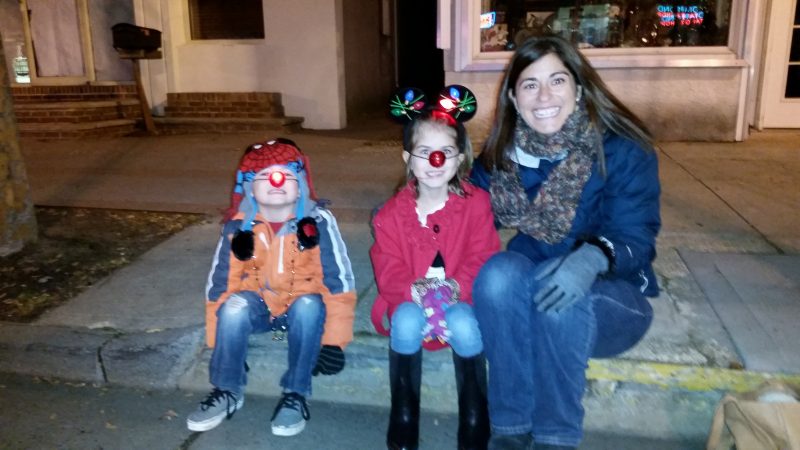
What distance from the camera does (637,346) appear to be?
107 inches

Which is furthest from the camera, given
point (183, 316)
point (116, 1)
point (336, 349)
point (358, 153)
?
point (116, 1)

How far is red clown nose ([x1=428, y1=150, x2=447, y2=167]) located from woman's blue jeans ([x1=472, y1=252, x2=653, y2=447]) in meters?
0.43

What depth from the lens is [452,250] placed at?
2.65m

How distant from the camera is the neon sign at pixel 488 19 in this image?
7.32 m

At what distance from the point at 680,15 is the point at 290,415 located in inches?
252

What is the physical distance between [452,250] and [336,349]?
653mm

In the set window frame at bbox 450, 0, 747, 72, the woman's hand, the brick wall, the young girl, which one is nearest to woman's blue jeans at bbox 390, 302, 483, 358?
the young girl

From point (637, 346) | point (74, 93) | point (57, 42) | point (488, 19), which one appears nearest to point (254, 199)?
point (637, 346)

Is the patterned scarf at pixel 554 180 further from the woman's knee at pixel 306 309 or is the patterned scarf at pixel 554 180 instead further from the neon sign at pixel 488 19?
the neon sign at pixel 488 19

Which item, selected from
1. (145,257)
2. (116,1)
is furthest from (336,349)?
(116,1)

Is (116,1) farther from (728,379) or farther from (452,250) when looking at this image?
(728,379)

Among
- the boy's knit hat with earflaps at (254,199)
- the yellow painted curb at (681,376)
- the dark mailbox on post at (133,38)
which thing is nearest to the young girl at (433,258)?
the boy's knit hat with earflaps at (254,199)

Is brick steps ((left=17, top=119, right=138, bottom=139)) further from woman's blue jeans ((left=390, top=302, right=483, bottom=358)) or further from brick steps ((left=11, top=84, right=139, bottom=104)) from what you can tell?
woman's blue jeans ((left=390, top=302, right=483, bottom=358))

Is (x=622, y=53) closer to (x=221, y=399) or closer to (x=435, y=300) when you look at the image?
(x=435, y=300)
